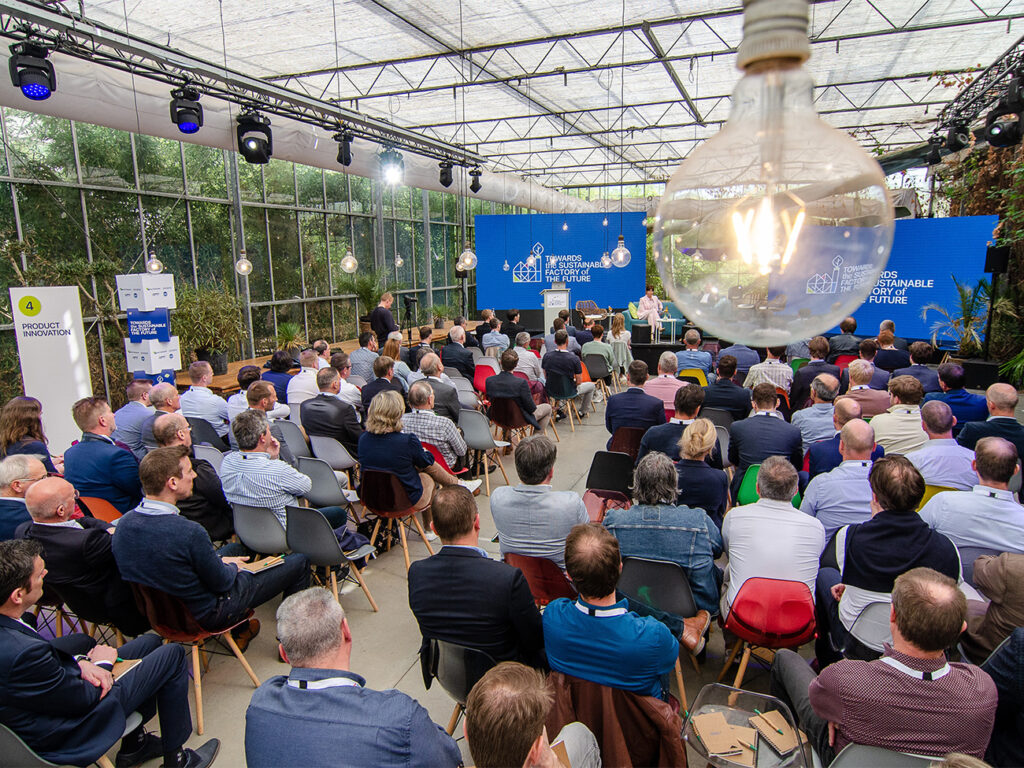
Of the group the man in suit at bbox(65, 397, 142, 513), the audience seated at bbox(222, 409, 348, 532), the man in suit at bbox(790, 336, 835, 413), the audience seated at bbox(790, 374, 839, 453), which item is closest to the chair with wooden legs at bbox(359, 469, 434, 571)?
the audience seated at bbox(222, 409, 348, 532)

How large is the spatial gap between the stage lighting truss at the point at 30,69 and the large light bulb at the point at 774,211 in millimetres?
5966

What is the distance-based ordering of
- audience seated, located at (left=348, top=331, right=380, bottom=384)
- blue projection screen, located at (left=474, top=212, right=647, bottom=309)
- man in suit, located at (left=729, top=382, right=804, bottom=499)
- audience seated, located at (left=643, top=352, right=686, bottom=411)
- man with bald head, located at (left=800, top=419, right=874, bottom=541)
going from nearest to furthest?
man with bald head, located at (left=800, top=419, right=874, bottom=541) → man in suit, located at (left=729, top=382, right=804, bottom=499) → audience seated, located at (left=643, top=352, right=686, bottom=411) → audience seated, located at (left=348, top=331, right=380, bottom=384) → blue projection screen, located at (left=474, top=212, right=647, bottom=309)

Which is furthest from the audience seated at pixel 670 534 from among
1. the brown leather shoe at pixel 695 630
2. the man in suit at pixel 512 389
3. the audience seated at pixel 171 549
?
the man in suit at pixel 512 389

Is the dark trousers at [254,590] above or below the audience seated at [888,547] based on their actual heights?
below

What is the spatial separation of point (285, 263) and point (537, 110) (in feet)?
19.7

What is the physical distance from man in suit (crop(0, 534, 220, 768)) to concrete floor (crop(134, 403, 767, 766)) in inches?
10.9

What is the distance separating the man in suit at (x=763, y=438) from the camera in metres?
4.03

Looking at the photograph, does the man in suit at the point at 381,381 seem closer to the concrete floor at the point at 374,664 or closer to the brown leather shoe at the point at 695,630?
the concrete floor at the point at 374,664

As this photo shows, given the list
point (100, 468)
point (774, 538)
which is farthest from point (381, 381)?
point (774, 538)

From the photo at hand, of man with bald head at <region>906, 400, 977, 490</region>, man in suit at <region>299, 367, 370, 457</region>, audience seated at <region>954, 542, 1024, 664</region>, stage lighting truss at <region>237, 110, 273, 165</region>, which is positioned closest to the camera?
audience seated at <region>954, 542, 1024, 664</region>

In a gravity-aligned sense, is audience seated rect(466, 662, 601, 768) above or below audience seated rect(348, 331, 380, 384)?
below

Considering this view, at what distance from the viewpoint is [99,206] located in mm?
8047

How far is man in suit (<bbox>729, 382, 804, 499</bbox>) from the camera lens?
4.03 metres

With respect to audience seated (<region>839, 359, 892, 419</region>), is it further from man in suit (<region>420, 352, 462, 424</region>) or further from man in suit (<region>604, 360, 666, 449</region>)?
man in suit (<region>420, 352, 462, 424</region>)
